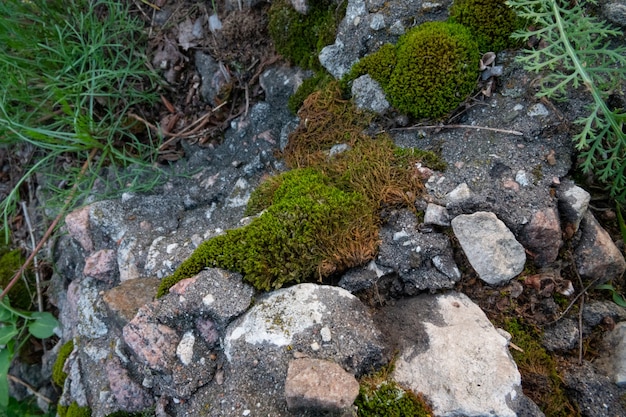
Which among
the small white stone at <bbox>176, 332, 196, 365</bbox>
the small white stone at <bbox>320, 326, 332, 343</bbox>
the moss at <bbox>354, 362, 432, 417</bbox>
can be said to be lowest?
the moss at <bbox>354, 362, 432, 417</bbox>

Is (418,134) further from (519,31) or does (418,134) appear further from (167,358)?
(167,358)

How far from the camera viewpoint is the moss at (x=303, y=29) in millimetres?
3396

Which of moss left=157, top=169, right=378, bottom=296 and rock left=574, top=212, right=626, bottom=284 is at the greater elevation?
moss left=157, top=169, right=378, bottom=296

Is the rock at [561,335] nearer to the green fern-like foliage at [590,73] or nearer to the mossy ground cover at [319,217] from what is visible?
the green fern-like foliage at [590,73]

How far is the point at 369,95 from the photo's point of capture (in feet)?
9.92

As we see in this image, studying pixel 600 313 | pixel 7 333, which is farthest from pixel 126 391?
pixel 600 313

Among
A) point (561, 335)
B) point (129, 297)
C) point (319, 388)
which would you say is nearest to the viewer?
point (319, 388)

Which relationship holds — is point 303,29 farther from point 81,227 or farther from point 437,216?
point 81,227

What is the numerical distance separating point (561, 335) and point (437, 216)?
0.92 metres

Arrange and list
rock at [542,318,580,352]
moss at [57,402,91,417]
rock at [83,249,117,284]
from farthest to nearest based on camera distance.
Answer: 1. rock at [83,249,117,284]
2. moss at [57,402,91,417]
3. rock at [542,318,580,352]

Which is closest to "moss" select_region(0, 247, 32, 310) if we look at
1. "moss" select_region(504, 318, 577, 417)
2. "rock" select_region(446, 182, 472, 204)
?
"rock" select_region(446, 182, 472, 204)

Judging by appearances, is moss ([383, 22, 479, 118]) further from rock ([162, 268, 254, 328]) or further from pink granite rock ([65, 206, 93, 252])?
pink granite rock ([65, 206, 93, 252])

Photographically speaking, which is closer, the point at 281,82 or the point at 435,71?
the point at 435,71

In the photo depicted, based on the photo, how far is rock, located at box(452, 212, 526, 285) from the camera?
7.80 ft
